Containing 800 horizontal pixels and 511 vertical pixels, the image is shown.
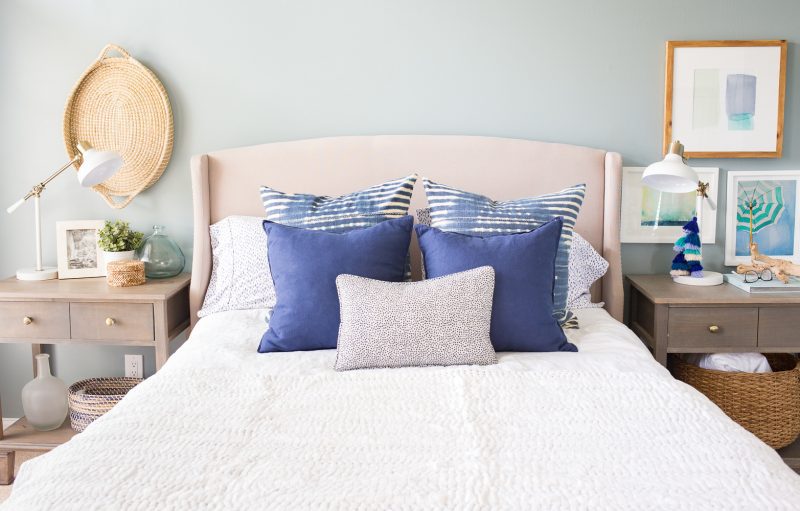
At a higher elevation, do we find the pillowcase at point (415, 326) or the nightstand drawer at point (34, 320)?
Answer: the pillowcase at point (415, 326)

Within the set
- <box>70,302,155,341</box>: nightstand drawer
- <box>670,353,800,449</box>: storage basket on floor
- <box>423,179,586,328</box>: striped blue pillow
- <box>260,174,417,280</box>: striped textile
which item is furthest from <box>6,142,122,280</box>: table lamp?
<box>670,353,800,449</box>: storage basket on floor

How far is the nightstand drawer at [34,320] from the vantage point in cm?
244

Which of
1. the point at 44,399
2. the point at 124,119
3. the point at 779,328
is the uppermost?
the point at 124,119

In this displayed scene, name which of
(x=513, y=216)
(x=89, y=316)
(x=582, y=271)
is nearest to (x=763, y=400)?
(x=582, y=271)

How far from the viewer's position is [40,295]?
94.9 inches

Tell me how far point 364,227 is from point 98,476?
3.88 ft

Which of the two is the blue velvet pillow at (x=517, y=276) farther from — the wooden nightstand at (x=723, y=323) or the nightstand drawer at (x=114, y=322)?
the nightstand drawer at (x=114, y=322)

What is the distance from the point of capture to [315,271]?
1.99 m

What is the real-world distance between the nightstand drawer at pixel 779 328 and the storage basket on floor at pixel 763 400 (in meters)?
0.10

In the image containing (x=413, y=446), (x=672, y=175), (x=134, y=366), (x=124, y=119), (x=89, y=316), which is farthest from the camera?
(x=134, y=366)

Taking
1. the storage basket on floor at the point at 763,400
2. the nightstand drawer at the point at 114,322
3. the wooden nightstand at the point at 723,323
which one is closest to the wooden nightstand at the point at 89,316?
the nightstand drawer at the point at 114,322

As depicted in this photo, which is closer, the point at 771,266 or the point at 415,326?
the point at 415,326

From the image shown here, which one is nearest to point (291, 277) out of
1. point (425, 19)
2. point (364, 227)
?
point (364, 227)

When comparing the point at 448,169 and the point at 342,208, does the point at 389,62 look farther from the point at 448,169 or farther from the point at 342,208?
the point at 342,208
